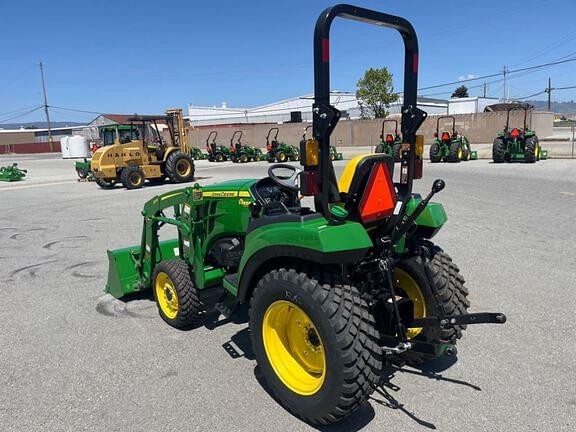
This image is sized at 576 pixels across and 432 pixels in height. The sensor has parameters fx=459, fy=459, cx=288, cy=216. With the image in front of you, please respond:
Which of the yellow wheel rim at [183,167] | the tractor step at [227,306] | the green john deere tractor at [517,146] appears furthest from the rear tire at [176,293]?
the green john deere tractor at [517,146]

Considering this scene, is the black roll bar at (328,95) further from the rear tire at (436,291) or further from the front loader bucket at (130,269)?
the front loader bucket at (130,269)

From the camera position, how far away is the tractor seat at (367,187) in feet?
9.04

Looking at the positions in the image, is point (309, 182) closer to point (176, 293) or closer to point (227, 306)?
point (227, 306)

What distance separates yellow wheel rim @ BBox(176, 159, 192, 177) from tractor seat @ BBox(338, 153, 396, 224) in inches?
575

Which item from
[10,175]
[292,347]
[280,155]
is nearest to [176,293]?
[292,347]

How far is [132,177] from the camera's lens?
15.6 meters

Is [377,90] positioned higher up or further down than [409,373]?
higher up

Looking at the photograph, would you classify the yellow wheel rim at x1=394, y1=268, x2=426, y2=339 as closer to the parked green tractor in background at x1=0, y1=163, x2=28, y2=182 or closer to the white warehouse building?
the parked green tractor in background at x1=0, y1=163, x2=28, y2=182

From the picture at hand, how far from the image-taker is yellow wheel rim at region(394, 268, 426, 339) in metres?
3.19

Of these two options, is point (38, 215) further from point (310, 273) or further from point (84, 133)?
point (84, 133)

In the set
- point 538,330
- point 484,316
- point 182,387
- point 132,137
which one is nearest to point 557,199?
point 538,330

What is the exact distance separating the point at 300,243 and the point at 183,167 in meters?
15.0

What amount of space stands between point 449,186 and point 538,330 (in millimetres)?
9180

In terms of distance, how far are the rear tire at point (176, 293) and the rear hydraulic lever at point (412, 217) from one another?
1.85 m
